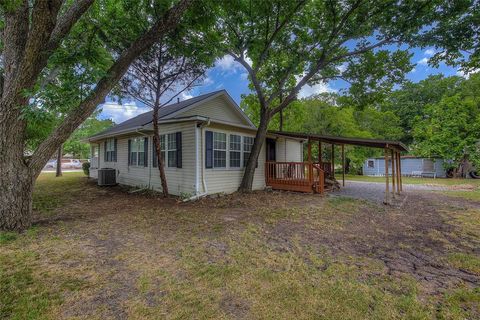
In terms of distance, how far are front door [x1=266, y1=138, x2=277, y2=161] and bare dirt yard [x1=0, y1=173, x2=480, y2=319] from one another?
5222 millimetres

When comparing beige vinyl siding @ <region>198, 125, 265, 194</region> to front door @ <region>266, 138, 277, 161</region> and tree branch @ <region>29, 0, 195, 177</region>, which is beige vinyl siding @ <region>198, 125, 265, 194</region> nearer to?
front door @ <region>266, 138, 277, 161</region>

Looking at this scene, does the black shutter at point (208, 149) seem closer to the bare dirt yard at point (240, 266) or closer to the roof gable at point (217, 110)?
the roof gable at point (217, 110)

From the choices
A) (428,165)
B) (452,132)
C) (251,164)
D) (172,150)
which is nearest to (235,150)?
(251,164)

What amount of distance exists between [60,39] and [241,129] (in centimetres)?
629

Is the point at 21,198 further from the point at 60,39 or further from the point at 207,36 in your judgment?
the point at 207,36

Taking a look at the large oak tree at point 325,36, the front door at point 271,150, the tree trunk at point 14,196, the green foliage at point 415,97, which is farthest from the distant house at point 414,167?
the tree trunk at point 14,196

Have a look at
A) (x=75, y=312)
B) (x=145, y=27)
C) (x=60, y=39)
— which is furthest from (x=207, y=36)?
(x=75, y=312)

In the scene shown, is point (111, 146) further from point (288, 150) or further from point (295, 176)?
point (295, 176)

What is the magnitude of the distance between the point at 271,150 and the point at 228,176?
2969mm

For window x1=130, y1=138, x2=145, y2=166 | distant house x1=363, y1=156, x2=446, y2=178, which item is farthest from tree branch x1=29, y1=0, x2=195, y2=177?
distant house x1=363, y1=156, x2=446, y2=178

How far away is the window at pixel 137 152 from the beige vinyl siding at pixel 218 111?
276 centimetres

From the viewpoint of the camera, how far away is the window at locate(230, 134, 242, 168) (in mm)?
9422

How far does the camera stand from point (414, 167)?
69.7 feet

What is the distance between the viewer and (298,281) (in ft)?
9.28
